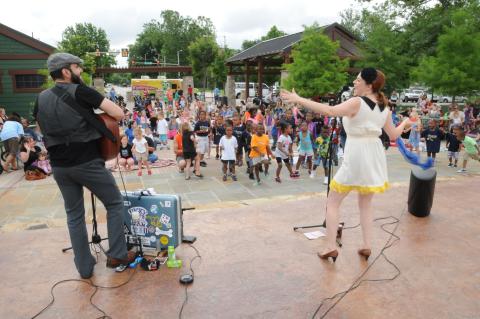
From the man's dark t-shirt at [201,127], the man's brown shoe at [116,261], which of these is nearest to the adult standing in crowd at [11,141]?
the man's dark t-shirt at [201,127]

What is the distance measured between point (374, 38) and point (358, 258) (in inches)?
783

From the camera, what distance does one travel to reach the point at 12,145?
1027 cm

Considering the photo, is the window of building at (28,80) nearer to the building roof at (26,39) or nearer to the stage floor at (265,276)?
the building roof at (26,39)

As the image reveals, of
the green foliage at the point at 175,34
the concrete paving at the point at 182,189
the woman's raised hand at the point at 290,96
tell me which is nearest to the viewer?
the woman's raised hand at the point at 290,96

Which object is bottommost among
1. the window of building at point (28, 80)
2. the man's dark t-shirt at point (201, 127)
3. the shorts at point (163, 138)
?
the shorts at point (163, 138)

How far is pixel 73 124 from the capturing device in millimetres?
3045

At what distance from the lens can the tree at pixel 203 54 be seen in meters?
43.7

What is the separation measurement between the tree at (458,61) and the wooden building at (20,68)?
18.2 meters

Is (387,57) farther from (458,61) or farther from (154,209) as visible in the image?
(154,209)

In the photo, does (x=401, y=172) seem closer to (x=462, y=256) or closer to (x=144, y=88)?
(x=462, y=256)

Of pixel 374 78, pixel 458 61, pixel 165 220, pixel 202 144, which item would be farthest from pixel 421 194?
pixel 458 61

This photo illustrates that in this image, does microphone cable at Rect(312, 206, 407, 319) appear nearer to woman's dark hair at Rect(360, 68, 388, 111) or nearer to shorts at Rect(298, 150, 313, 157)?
woman's dark hair at Rect(360, 68, 388, 111)

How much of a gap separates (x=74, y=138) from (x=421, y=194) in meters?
4.17

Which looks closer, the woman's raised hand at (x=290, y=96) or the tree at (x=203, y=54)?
the woman's raised hand at (x=290, y=96)
